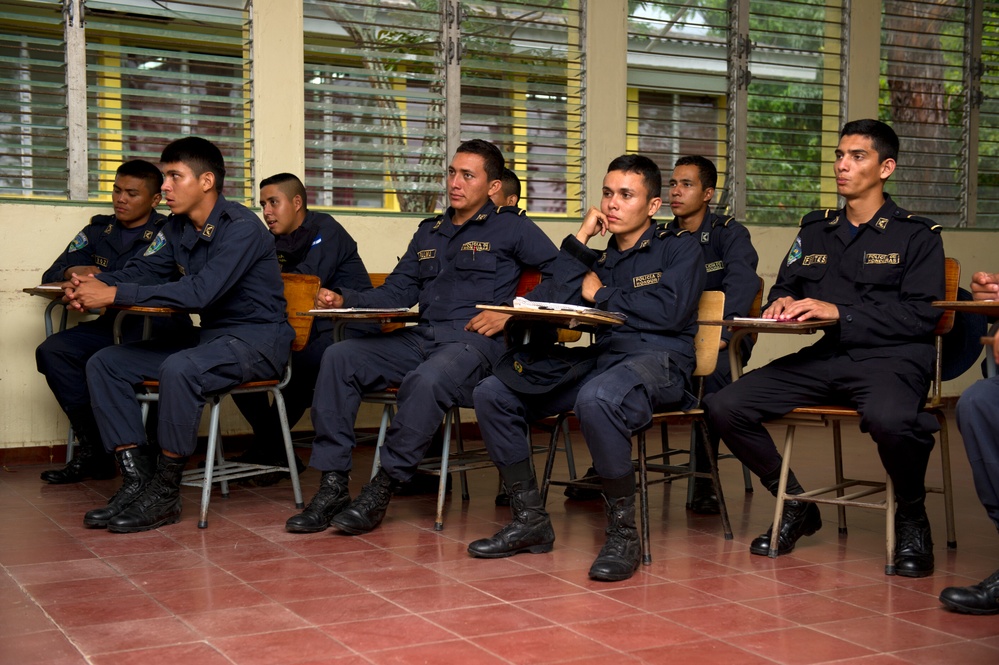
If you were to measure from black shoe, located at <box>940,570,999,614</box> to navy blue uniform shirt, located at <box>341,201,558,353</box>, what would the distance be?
6.57 feet

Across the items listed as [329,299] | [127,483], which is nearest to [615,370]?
[329,299]

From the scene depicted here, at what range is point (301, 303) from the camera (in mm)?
4746

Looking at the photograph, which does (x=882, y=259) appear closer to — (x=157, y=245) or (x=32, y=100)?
(x=157, y=245)

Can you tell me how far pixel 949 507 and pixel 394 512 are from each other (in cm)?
210

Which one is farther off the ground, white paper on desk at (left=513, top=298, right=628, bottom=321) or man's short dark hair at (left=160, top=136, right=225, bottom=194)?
man's short dark hair at (left=160, top=136, right=225, bottom=194)

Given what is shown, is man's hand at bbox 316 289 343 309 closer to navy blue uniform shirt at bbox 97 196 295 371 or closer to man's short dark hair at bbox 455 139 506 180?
navy blue uniform shirt at bbox 97 196 295 371

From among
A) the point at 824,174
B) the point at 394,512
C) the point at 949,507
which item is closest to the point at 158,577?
the point at 394,512

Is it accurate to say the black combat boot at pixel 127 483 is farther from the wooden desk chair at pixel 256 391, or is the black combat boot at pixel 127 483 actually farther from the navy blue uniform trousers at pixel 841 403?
the navy blue uniform trousers at pixel 841 403

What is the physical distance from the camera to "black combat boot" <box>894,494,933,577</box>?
3549mm

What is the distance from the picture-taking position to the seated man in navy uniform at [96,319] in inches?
205

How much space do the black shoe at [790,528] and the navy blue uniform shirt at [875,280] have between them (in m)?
0.56

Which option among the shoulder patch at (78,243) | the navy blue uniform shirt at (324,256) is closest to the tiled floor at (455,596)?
the navy blue uniform shirt at (324,256)

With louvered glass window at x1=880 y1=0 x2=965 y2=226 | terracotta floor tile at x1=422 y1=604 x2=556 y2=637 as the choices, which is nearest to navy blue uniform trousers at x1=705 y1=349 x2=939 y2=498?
terracotta floor tile at x1=422 y1=604 x2=556 y2=637

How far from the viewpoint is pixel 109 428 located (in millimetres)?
4340
